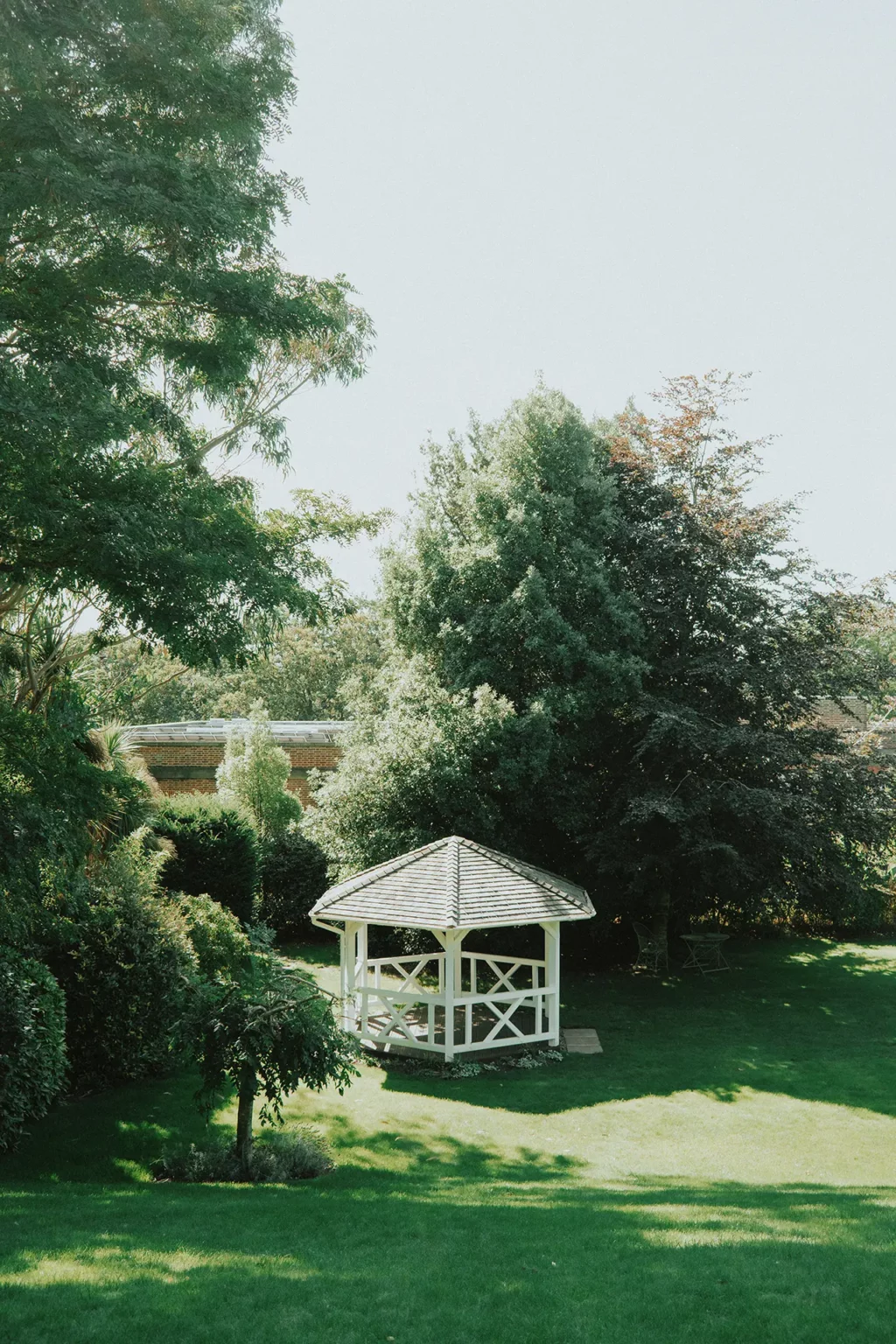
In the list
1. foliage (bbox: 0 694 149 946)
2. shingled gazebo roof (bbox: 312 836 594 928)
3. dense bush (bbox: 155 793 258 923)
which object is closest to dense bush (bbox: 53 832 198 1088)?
shingled gazebo roof (bbox: 312 836 594 928)

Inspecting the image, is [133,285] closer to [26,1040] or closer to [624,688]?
[26,1040]

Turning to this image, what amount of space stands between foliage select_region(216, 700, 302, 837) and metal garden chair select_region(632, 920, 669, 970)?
28.7ft

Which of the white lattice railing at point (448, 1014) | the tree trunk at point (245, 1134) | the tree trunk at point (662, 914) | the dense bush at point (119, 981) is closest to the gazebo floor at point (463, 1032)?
the white lattice railing at point (448, 1014)

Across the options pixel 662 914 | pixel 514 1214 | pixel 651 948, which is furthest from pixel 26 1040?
pixel 662 914

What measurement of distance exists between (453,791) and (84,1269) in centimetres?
1283

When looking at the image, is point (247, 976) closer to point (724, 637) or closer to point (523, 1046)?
point (523, 1046)

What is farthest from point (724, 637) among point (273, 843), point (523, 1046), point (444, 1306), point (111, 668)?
point (111, 668)

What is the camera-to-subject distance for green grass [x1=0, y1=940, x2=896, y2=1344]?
18.0 ft

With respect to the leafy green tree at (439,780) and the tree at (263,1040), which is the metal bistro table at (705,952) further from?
the tree at (263,1040)

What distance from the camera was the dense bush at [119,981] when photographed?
462 inches

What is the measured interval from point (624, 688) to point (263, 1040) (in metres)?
12.0

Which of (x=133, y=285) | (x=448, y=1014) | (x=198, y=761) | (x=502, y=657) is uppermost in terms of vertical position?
(x=133, y=285)

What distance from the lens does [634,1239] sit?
6.84 meters

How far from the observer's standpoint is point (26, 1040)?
9531 mm
